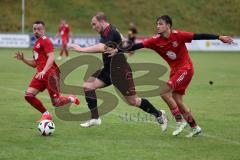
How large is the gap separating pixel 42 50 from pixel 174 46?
2804mm

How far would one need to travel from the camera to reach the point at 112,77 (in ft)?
38.0

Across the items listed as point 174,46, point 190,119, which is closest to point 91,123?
point 190,119

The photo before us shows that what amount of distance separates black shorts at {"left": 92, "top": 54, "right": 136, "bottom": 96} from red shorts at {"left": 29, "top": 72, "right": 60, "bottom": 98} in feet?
3.17

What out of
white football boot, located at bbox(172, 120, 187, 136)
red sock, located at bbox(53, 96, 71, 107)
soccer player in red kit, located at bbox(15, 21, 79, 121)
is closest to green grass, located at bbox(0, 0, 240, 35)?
red sock, located at bbox(53, 96, 71, 107)

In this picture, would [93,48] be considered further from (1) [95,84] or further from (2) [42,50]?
(2) [42,50]

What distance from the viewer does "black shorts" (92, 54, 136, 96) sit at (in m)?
11.5

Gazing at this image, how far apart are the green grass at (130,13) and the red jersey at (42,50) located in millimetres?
40009

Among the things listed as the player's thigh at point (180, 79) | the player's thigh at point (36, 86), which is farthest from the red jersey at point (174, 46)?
the player's thigh at point (36, 86)

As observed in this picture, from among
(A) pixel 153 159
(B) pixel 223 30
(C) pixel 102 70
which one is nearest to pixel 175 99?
(C) pixel 102 70

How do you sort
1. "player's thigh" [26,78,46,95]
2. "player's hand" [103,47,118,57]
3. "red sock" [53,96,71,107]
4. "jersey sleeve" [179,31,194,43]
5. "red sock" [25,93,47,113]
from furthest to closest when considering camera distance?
1. "red sock" [53,96,71,107]
2. "player's thigh" [26,78,46,95]
3. "red sock" [25,93,47,113]
4. "jersey sleeve" [179,31,194,43]
5. "player's hand" [103,47,118,57]

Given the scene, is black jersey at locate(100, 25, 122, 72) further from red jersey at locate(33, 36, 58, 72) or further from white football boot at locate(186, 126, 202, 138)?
white football boot at locate(186, 126, 202, 138)

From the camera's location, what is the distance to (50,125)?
1042 cm

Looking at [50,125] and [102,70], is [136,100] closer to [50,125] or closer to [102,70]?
[102,70]

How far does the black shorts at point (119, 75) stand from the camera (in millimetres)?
11477
